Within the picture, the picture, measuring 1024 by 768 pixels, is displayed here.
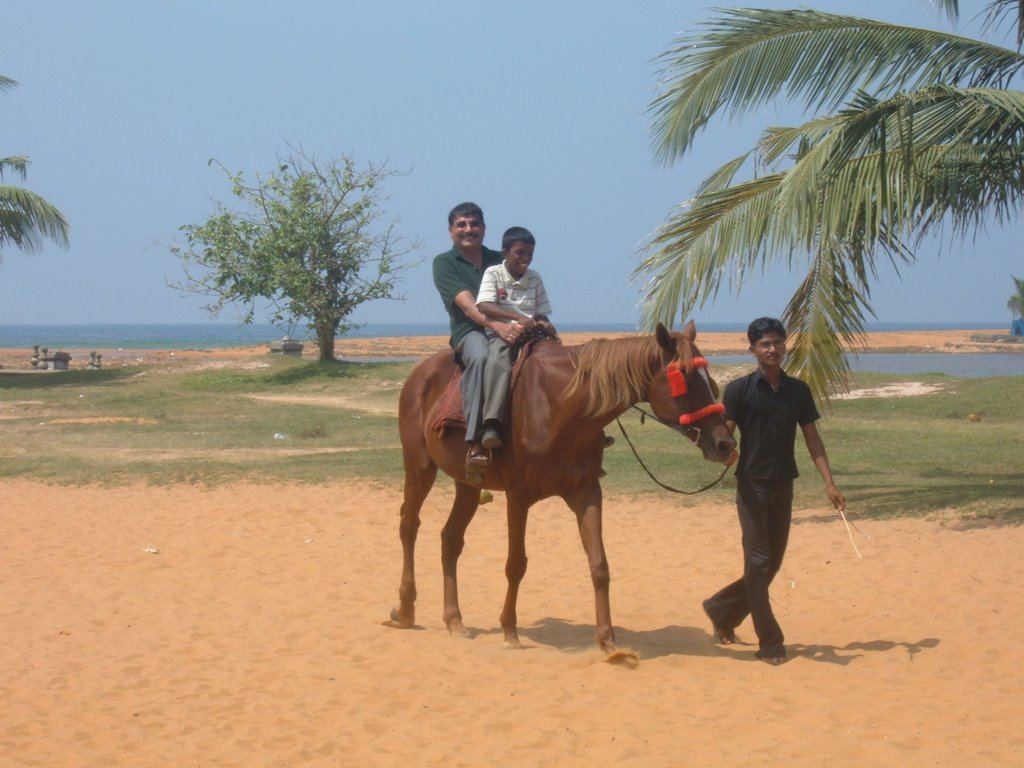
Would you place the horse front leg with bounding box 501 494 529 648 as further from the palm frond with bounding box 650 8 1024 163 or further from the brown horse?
the palm frond with bounding box 650 8 1024 163

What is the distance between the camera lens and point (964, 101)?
10.7 metres

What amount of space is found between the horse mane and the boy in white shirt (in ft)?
1.72

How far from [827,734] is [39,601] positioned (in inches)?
232

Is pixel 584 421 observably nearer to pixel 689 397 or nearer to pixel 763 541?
pixel 689 397

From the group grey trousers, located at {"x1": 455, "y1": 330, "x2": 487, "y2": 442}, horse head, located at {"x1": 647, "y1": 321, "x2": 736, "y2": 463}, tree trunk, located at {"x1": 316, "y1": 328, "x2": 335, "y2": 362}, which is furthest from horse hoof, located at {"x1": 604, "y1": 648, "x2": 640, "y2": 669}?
tree trunk, located at {"x1": 316, "y1": 328, "x2": 335, "y2": 362}

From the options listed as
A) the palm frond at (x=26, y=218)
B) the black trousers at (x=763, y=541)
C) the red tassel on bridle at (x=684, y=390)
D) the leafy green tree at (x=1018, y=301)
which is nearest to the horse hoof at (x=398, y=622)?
the black trousers at (x=763, y=541)

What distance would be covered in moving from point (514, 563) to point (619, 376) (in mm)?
1479

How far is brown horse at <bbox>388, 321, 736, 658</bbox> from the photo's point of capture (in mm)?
6273

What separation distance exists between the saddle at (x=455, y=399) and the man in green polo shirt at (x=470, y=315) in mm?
121

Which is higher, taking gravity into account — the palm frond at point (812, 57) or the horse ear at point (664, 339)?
the palm frond at point (812, 57)

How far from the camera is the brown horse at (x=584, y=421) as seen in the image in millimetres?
6273

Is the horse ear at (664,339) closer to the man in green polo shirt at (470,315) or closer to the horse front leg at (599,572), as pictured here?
the horse front leg at (599,572)

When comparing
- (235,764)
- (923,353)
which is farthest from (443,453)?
(923,353)

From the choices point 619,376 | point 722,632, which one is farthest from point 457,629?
point 619,376
